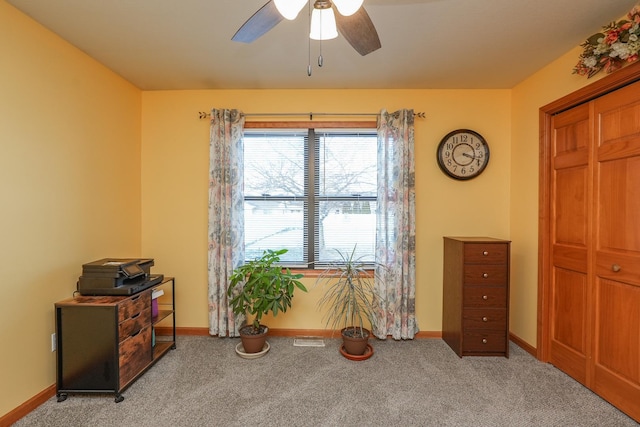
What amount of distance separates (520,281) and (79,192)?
13.4 ft

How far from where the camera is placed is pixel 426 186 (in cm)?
308

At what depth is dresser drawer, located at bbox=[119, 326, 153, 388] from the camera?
209 centimetres

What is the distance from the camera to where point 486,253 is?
2621 millimetres

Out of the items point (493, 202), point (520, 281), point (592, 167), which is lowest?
point (520, 281)

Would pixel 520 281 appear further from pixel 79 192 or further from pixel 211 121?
pixel 79 192

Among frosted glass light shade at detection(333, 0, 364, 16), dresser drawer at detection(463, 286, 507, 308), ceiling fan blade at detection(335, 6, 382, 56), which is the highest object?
ceiling fan blade at detection(335, 6, 382, 56)

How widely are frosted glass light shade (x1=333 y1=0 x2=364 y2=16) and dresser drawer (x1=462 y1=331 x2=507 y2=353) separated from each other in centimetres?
270

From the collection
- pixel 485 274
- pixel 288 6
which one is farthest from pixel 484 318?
pixel 288 6

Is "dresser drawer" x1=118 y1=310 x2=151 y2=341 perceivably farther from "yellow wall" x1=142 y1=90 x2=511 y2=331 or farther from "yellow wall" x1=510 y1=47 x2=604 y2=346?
"yellow wall" x1=510 y1=47 x2=604 y2=346

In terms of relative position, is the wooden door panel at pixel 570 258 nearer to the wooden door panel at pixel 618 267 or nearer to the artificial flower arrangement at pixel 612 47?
the wooden door panel at pixel 618 267

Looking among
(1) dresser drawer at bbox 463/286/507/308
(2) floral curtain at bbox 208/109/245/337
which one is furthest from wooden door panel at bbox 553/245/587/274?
(2) floral curtain at bbox 208/109/245/337

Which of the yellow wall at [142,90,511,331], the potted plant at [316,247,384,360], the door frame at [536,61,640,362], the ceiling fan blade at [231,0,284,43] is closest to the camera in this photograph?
the ceiling fan blade at [231,0,284,43]

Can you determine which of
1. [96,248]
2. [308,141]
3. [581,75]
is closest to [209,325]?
[96,248]

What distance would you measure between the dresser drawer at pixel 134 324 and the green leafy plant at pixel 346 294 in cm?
158
